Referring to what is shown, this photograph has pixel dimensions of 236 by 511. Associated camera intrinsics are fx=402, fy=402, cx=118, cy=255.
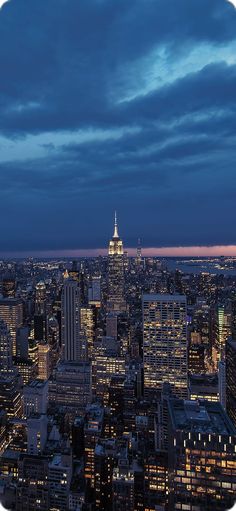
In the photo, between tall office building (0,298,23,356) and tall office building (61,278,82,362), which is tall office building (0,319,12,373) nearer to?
tall office building (61,278,82,362)

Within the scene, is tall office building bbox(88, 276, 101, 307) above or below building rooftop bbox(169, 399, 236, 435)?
below

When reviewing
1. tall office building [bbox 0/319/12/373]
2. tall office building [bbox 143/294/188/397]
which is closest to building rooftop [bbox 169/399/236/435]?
tall office building [bbox 143/294/188/397]

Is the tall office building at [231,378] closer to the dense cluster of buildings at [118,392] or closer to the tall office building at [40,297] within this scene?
the dense cluster of buildings at [118,392]

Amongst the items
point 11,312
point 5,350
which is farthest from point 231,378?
point 11,312

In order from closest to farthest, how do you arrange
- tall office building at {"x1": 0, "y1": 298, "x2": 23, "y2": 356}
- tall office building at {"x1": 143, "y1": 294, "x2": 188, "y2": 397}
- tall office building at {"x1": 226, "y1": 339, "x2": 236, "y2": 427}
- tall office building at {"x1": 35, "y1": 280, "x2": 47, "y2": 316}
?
tall office building at {"x1": 226, "y1": 339, "x2": 236, "y2": 427} < tall office building at {"x1": 143, "y1": 294, "x2": 188, "y2": 397} < tall office building at {"x1": 0, "y1": 298, "x2": 23, "y2": 356} < tall office building at {"x1": 35, "y1": 280, "x2": 47, "y2": 316}

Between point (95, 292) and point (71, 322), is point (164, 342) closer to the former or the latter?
point (71, 322)

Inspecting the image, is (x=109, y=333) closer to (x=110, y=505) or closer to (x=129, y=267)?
(x=129, y=267)

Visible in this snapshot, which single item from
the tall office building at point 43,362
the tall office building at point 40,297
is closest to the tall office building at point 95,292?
the tall office building at point 40,297

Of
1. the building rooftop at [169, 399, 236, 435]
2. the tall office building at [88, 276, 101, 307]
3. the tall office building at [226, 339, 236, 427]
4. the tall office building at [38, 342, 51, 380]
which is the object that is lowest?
the tall office building at [38, 342, 51, 380]
